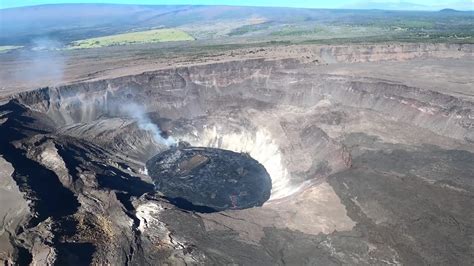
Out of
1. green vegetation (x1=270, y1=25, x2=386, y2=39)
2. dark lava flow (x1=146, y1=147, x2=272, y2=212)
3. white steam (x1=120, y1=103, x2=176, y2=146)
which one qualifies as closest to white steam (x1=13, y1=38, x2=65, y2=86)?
A: white steam (x1=120, y1=103, x2=176, y2=146)

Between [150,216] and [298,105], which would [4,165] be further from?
[298,105]

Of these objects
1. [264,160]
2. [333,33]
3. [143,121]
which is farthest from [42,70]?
[333,33]

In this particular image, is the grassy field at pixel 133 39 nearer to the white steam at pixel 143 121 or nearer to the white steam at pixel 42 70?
the white steam at pixel 42 70

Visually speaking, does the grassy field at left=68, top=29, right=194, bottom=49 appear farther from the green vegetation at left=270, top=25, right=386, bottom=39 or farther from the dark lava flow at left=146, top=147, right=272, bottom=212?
the dark lava flow at left=146, top=147, right=272, bottom=212

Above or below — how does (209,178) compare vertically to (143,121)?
below

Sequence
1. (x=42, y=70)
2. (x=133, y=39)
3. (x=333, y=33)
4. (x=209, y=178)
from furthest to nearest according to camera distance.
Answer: (x=133, y=39) → (x=333, y=33) → (x=42, y=70) → (x=209, y=178)

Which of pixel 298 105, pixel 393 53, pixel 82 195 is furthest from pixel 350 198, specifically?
pixel 393 53

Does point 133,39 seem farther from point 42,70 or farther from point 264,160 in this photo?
point 264,160

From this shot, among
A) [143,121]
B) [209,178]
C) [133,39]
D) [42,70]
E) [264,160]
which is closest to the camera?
[209,178]
